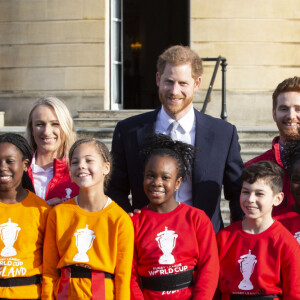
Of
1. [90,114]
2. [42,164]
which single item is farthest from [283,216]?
[90,114]

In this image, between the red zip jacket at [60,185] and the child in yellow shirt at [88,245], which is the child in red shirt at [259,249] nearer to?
the child in yellow shirt at [88,245]

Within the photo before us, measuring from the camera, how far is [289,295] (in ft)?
10.4

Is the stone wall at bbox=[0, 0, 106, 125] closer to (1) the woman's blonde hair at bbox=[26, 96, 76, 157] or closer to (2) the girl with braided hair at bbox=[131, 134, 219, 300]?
(1) the woman's blonde hair at bbox=[26, 96, 76, 157]

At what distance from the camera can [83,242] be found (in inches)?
127

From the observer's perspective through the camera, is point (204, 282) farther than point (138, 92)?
No

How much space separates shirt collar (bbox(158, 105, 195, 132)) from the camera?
371 cm

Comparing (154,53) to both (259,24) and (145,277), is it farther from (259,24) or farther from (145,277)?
(145,277)

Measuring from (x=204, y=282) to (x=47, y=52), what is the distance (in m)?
7.55

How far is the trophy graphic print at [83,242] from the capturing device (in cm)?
320

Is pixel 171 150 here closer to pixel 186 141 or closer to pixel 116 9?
pixel 186 141

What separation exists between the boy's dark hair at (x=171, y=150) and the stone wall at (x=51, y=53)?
20.9ft

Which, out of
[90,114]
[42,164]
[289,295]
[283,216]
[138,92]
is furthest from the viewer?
[138,92]

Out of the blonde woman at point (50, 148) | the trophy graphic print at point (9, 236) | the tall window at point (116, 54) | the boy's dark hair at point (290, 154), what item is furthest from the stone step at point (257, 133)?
the trophy graphic print at point (9, 236)

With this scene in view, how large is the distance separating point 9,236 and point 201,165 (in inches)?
51.0
